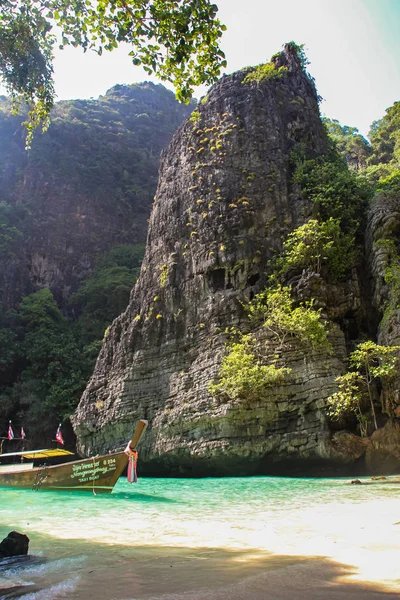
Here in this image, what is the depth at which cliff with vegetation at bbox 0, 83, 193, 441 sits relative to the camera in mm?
29578

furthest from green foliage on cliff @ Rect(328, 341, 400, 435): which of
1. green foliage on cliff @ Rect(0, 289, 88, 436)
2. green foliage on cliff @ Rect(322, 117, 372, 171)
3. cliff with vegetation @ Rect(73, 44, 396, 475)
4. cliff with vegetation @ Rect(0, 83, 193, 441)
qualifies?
green foliage on cliff @ Rect(322, 117, 372, 171)

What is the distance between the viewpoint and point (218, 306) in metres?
20.0

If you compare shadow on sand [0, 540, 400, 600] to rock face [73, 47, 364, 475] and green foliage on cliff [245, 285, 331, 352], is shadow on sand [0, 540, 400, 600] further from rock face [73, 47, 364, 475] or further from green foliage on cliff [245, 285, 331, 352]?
green foliage on cliff [245, 285, 331, 352]

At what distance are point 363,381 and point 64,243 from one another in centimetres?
3230

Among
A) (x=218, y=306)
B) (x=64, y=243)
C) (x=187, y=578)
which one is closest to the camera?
(x=187, y=578)

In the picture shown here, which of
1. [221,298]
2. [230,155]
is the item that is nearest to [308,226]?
[221,298]

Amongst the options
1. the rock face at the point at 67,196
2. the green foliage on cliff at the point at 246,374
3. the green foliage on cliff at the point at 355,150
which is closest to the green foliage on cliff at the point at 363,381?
the green foliage on cliff at the point at 246,374

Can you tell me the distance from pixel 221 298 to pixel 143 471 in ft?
30.1

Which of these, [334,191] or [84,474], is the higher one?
[334,191]

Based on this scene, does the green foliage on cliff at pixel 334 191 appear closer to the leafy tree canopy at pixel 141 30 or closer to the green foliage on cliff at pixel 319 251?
the green foliage on cliff at pixel 319 251

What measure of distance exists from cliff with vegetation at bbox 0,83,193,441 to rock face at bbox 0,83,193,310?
98mm

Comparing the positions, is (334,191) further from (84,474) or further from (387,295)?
(84,474)

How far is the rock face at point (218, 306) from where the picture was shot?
16.5 metres

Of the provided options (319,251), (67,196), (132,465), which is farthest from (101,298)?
(132,465)
